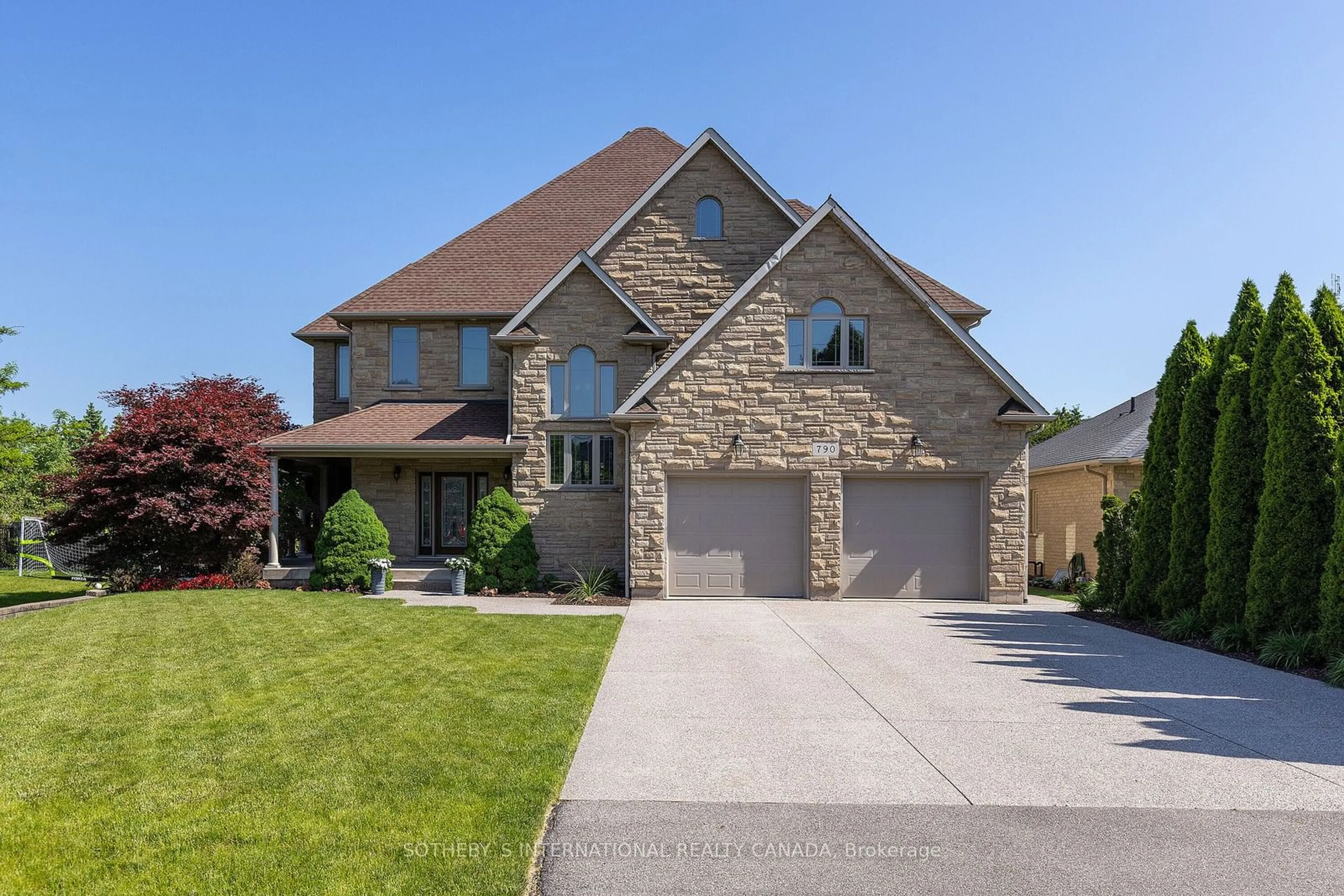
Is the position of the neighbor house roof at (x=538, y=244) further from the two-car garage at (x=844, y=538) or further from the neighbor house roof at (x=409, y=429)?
the two-car garage at (x=844, y=538)

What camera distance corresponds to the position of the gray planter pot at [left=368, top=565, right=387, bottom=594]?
1623cm

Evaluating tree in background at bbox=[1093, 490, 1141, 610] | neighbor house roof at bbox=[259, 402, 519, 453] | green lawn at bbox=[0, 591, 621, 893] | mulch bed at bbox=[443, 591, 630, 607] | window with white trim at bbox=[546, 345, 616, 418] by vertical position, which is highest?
window with white trim at bbox=[546, 345, 616, 418]

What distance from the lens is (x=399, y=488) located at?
19.5 m

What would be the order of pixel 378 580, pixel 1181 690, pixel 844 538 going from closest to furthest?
pixel 1181 690 < pixel 844 538 < pixel 378 580

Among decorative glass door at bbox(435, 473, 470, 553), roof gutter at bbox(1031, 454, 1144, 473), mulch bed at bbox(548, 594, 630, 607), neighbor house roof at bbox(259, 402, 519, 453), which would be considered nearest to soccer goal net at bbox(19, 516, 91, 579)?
neighbor house roof at bbox(259, 402, 519, 453)

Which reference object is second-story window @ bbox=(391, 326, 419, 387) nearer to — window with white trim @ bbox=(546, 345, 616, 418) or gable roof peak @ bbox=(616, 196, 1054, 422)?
window with white trim @ bbox=(546, 345, 616, 418)

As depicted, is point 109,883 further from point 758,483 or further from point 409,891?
point 758,483

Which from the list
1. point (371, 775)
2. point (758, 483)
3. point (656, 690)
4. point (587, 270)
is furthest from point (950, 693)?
point (587, 270)

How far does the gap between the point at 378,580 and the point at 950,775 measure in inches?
522

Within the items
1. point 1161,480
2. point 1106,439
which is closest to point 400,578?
point 1161,480

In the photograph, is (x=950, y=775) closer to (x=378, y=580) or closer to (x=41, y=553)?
(x=378, y=580)

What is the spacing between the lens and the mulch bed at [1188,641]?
9.16m

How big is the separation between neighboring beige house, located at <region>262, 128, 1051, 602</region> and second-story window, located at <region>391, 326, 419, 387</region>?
0.05 m

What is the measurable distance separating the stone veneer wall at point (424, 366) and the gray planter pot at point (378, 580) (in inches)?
207
